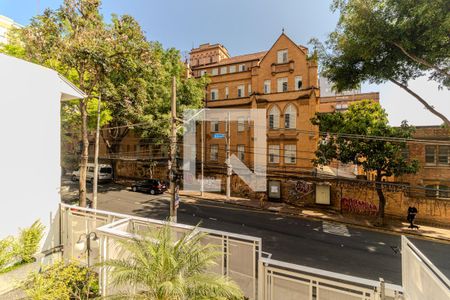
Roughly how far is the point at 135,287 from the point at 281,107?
2436 cm

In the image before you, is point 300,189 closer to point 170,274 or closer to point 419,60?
point 419,60

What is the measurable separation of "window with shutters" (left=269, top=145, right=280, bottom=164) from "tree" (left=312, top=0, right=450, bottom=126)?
41.4 feet

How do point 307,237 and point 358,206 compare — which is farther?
point 358,206

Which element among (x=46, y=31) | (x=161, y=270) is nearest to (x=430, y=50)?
(x=161, y=270)

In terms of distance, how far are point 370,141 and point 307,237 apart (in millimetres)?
8974

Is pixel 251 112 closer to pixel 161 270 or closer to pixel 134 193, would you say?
pixel 134 193

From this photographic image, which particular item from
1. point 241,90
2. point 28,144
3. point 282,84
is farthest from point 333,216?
point 28,144

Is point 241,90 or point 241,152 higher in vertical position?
point 241,90

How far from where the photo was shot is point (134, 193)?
83.4 feet

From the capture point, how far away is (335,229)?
55.3 feet

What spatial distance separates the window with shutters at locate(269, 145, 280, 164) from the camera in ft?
85.5

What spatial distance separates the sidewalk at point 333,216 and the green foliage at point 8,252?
18159 mm

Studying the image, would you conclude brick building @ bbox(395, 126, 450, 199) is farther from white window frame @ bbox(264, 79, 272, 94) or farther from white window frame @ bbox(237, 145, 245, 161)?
white window frame @ bbox(237, 145, 245, 161)

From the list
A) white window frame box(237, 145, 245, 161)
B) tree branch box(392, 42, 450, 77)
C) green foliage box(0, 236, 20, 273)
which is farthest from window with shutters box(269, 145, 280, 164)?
green foliage box(0, 236, 20, 273)
